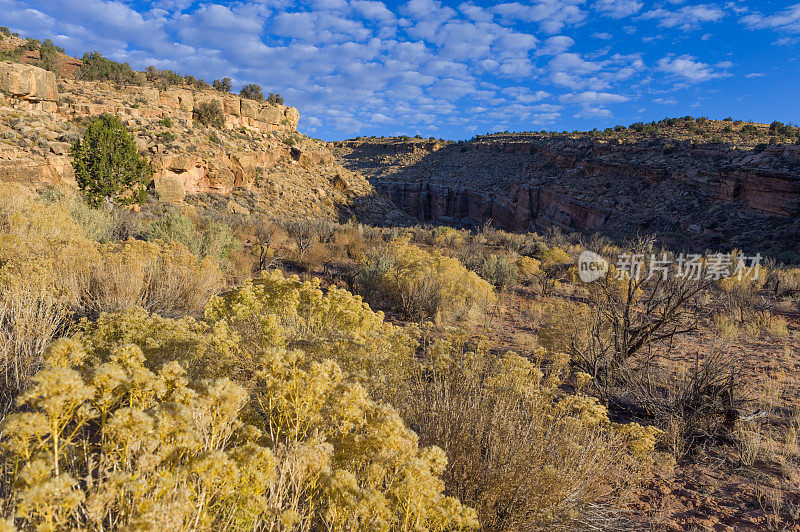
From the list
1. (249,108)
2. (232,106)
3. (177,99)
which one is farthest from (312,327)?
(249,108)

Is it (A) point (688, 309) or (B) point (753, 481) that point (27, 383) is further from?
(A) point (688, 309)

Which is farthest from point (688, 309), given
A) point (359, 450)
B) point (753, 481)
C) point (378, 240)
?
point (359, 450)

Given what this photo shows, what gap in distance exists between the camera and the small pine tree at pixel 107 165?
15.7m

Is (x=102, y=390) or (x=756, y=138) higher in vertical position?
(x=756, y=138)

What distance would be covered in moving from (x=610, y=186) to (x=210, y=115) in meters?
36.2

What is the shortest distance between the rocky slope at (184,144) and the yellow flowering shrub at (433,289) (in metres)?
17.9

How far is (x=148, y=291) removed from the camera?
6.06 m

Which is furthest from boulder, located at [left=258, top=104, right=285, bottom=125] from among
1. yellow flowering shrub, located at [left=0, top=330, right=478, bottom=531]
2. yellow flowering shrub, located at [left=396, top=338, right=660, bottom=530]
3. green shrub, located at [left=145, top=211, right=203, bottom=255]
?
yellow flowering shrub, located at [left=0, top=330, right=478, bottom=531]

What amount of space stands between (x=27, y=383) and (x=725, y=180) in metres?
37.0

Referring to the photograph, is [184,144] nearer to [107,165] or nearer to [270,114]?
[107,165]

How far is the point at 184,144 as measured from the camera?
27.5 meters

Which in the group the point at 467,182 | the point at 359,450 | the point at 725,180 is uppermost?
the point at 467,182

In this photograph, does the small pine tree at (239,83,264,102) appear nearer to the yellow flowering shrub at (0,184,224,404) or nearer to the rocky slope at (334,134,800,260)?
the rocky slope at (334,134,800,260)

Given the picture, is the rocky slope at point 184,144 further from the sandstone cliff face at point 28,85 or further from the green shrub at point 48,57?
the green shrub at point 48,57
